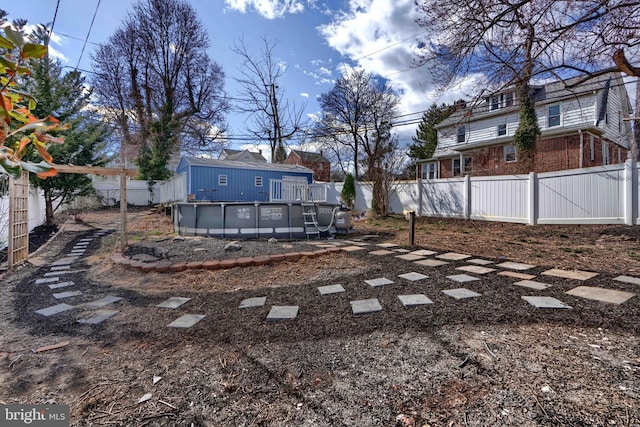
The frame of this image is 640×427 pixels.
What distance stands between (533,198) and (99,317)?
992cm

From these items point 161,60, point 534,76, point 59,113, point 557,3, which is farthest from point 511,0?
point 161,60

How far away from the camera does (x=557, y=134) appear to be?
14117mm

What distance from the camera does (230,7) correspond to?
8766mm

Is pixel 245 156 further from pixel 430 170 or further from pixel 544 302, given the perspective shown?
pixel 544 302

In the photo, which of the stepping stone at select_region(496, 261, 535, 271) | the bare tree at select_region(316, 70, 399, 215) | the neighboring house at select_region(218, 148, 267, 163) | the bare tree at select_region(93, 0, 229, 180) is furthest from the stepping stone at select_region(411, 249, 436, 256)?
the neighboring house at select_region(218, 148, 267, 163)

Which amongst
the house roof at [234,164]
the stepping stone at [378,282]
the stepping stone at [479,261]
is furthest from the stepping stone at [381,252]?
the house roof at [234,164]

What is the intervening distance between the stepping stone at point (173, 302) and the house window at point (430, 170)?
19666 mm

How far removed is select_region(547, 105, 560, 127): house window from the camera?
46.7 feet

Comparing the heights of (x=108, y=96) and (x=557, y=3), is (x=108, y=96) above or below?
above

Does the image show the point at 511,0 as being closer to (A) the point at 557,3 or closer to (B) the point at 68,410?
(A) the point at 557,3

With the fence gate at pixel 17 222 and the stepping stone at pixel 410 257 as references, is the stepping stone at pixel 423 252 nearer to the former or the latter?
the stepping stone at pixel 410 257

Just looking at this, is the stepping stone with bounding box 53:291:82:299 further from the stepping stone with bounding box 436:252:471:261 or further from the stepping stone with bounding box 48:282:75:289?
the stepping stone with bounding box 436:252:471:261

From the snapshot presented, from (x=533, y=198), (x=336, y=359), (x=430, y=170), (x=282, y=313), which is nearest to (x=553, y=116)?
(x=430, y=170)

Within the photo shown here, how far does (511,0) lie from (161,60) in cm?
1880
